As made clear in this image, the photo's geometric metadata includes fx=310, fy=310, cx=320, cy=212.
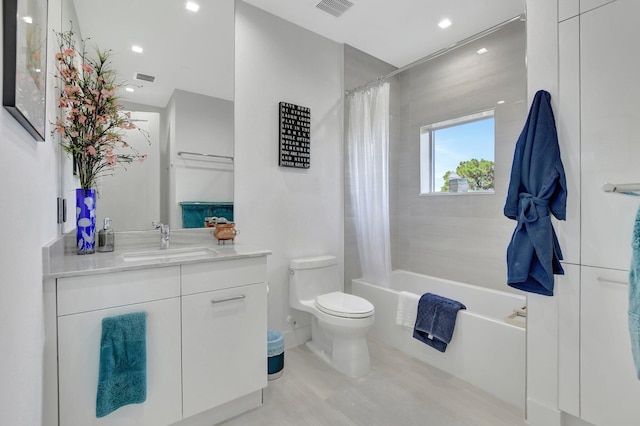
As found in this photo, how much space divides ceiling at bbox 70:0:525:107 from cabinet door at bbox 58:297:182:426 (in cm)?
134

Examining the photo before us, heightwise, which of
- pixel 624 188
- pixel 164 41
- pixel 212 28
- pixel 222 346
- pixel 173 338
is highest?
pixel 212 28

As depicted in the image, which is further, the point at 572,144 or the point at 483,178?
the point at 483,178

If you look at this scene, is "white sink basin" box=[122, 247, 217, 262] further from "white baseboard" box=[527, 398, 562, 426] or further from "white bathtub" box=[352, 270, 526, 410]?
"white baseboard" box=[527, 398, 562, 426]

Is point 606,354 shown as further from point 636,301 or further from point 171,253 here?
point 171,253

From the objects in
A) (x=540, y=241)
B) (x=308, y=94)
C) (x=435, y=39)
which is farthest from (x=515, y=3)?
(x=540, y=241)

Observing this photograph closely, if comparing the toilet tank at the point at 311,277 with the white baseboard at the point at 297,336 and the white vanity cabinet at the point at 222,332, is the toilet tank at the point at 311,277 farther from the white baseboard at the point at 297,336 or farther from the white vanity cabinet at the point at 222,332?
the white vanity cabinet at the point at 222,332

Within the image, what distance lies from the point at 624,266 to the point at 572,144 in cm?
62

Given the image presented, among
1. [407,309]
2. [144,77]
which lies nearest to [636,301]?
[407,309]

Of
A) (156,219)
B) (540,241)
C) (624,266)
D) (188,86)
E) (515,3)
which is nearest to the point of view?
(624,266)

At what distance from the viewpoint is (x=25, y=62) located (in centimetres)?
81

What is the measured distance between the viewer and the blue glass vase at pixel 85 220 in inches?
66.4

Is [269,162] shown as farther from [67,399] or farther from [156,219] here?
[67,399]

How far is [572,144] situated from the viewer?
158 centimetres

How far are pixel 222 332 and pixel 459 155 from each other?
2698 millimetres
